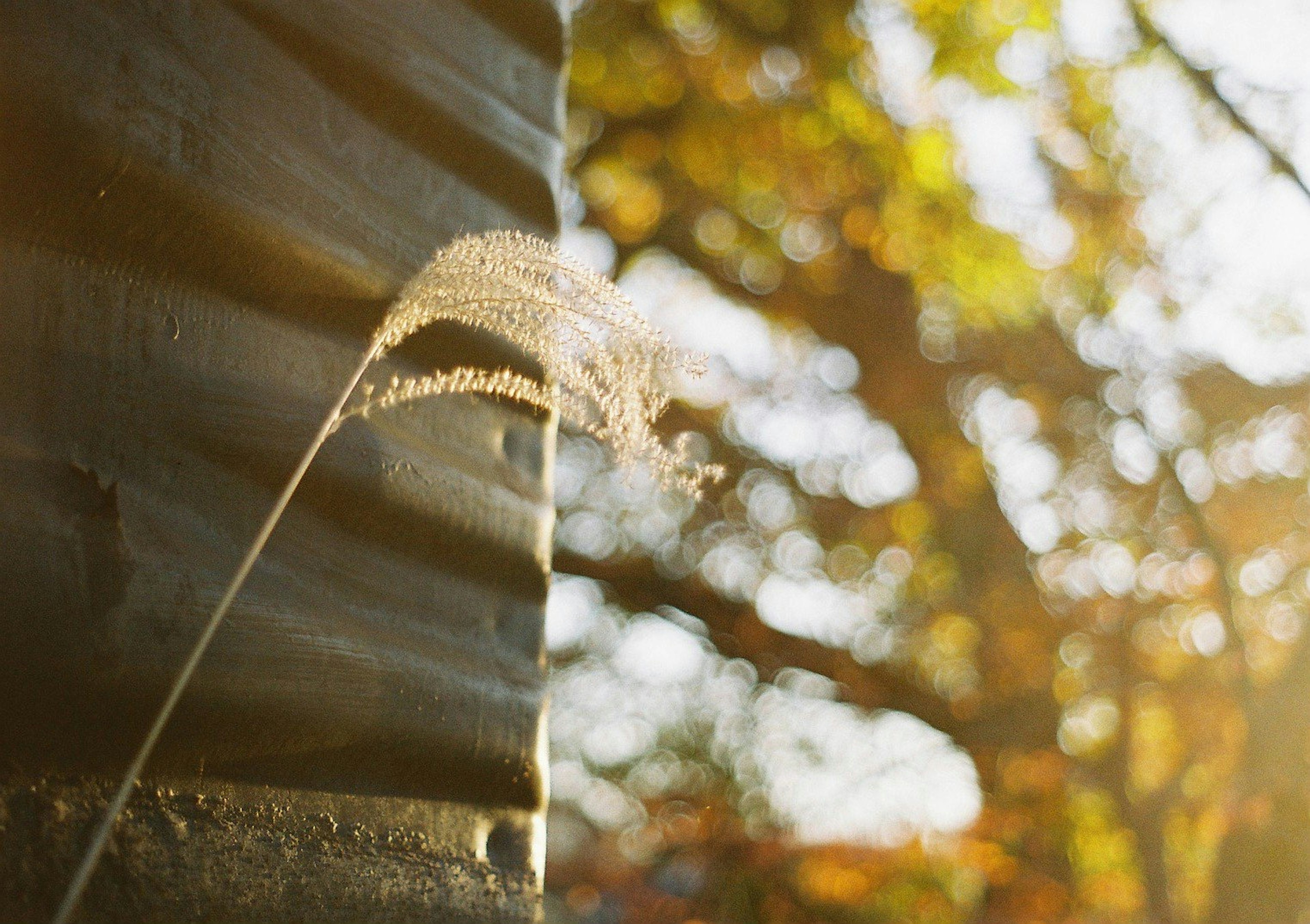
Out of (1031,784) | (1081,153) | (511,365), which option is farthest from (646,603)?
(511,365)

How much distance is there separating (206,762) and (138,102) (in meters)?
0.57

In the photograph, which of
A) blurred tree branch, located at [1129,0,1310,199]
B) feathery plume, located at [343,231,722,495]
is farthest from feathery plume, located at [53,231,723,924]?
blurred tree branch, located at [1129,0,1310,199]

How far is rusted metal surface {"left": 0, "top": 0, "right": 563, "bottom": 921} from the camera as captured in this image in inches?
29.4

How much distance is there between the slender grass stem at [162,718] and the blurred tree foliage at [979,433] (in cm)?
605

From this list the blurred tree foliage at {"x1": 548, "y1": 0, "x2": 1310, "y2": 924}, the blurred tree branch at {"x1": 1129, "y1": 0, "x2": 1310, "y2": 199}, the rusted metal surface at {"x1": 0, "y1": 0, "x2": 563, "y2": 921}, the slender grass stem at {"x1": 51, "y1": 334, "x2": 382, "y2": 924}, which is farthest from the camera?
the blurred tree foliage at {"x1": 548, "y1": 0, "x2": 1310, "y2": 924}

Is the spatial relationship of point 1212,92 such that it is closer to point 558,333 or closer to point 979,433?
point 979,433

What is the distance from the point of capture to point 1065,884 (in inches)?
375

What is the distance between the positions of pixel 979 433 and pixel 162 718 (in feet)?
27.0

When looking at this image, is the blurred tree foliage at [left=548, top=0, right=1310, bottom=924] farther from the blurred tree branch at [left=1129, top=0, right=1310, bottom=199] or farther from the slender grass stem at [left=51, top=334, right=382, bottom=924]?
the slender grass stem at [left=51, top=334, right=382, bottom=924]

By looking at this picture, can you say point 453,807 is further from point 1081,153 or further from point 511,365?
point 1081,153

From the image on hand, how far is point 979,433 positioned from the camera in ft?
27.4

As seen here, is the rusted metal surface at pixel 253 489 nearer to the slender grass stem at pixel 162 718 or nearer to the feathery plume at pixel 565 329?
the slender grass stem at pixel 162 718

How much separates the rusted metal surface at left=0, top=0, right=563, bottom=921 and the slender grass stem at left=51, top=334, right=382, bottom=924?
0.04 feet

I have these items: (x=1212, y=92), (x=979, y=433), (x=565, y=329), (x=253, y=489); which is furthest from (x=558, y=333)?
(x=979, y=433)
